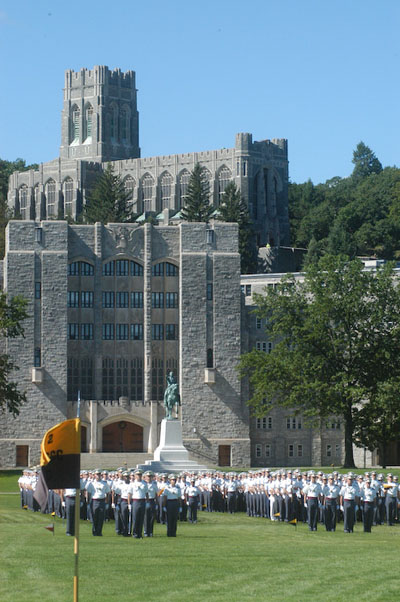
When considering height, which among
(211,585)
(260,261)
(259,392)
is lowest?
(211,585)

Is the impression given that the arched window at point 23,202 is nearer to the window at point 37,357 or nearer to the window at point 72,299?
the window at point 72,299

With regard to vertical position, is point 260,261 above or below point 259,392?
above

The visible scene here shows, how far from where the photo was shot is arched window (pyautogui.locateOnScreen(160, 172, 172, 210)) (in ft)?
597

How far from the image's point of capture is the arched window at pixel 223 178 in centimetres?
17301

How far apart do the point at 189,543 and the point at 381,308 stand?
5120 centimetres

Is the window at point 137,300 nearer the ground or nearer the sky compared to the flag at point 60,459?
nearer the sky

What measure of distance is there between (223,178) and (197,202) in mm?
19520

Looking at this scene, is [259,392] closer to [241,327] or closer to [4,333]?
[241,327]

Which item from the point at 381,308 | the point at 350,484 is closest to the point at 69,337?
the point at 381,308

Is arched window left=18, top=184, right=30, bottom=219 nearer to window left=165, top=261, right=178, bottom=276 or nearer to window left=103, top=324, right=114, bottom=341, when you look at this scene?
window left=103, top=324, right=114, bottom=341

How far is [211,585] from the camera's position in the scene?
24.7 metres

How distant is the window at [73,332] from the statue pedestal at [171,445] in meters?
21.6

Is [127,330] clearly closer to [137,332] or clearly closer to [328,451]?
[137,332]

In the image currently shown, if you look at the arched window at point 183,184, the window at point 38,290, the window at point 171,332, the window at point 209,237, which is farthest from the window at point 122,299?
the arched window at point 183,184
